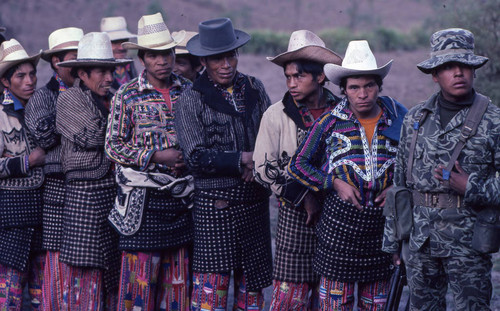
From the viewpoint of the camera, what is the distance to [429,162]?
4797mm

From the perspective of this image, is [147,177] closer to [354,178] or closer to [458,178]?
[354,178]

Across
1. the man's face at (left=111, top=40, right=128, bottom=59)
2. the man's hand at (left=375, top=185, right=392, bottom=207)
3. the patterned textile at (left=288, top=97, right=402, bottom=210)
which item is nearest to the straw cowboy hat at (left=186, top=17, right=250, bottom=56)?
the patterned textile at (left=288, top=97, right=402, bottom=210)

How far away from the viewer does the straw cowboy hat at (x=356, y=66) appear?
5320mm

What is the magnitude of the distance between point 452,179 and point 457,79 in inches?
23.4

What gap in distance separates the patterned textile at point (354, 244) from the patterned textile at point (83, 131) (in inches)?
84.6

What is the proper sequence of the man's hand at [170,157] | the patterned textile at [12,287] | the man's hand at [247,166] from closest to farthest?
the man's hand at [247,166]
the man's hand at [170,157]
the patterned textile at [12,287]

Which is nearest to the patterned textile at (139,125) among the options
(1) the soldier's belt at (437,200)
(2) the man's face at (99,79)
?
(2) the man's face at (99,79)

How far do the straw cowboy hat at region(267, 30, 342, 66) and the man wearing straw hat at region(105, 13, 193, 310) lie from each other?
3.24ft

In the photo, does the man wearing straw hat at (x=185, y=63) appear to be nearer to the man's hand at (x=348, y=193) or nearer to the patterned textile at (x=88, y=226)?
the patterned textile at (x=88, y=226)

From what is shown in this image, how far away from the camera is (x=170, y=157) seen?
241 inches

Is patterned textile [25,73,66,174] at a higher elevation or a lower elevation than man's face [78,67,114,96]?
lower

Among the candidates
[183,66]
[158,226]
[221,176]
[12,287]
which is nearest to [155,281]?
[158,226]

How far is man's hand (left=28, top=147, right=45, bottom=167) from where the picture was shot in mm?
6871

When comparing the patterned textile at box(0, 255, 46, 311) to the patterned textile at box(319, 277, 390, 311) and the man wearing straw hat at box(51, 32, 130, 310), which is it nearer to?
the man wearing straw hat at box(51, 32, 130, 310)
